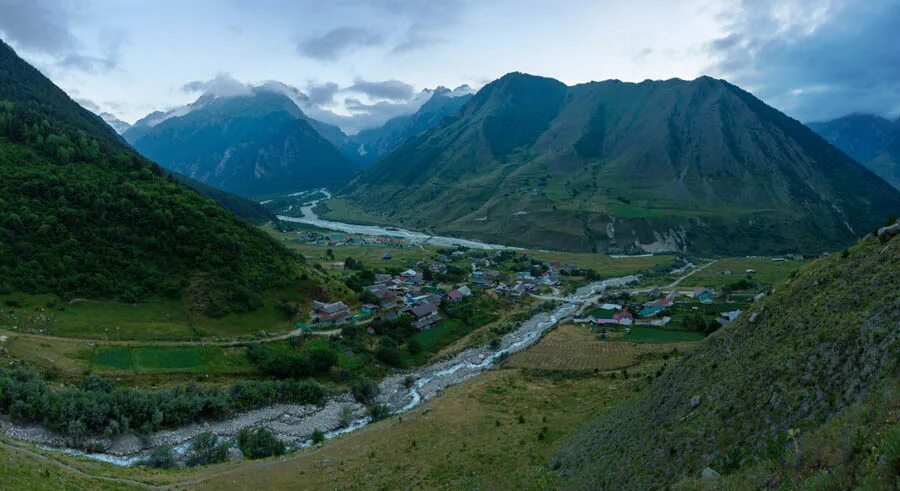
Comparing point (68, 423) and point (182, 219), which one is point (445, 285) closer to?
point (182, 219)

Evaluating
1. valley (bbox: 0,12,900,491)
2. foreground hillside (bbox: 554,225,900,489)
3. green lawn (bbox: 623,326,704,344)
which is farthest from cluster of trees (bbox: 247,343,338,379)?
green lawn (bbox: 623,326,704,344)

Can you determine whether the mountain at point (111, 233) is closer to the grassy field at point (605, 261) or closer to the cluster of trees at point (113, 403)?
the cluster of trees at point (113, 403)

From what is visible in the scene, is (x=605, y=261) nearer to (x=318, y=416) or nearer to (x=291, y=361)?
(x=291, y=361)

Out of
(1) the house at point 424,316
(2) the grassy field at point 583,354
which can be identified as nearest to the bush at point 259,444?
(2) the grassy field at point 583,354

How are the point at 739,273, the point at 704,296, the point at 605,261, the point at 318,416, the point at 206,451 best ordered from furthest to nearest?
the point at 605,261 → the point at 739,273 → the point at 704,296 → the point at 318,416 → the point at 206,451

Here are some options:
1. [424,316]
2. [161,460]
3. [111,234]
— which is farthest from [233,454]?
[111,234]

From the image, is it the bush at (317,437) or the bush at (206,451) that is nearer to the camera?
the bush at (206,451)
